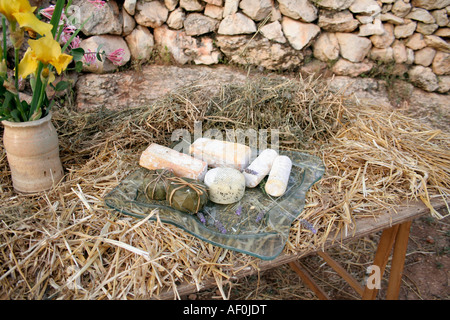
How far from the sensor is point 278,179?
160 cm

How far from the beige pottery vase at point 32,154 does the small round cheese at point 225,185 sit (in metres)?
0.74

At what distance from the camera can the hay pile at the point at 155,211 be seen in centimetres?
126

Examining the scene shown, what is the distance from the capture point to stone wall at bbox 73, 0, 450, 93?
139 inches

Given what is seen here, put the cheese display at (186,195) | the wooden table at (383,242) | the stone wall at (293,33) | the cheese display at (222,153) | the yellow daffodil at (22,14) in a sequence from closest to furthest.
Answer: the yellow daffodil at (22,14), the wooden table at (383,242), the cheese display at (186,195), the cheese display at (222,153), the stone wall at (293,33)

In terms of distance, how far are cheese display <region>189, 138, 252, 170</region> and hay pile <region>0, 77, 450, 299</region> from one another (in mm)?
289

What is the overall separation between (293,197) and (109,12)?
8.68 feet

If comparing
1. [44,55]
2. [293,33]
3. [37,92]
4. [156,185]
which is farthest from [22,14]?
[293,33]

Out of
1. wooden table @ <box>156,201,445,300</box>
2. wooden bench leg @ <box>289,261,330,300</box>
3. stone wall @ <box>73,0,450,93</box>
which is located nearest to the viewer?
wooden table @ <box>156,201,445,300</box>

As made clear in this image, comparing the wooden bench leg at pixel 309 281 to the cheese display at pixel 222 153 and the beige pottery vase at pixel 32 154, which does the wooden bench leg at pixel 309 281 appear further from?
the beige pottery vase at pixel 32 154

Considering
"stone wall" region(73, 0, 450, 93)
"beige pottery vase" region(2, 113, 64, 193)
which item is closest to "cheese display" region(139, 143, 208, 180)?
"beige pottery vase" region(2, 113, 64, 193)

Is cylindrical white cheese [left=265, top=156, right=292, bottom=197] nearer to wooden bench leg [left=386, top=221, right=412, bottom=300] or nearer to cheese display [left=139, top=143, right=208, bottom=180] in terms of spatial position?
cheese display [left=139, top=143, right=208, bottom=180]

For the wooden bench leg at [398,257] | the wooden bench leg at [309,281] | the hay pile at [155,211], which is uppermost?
the hay pile at [155,211]

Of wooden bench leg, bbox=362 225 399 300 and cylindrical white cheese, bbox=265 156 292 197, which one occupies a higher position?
cylindrical white cheese, bbox=265 156 292 197

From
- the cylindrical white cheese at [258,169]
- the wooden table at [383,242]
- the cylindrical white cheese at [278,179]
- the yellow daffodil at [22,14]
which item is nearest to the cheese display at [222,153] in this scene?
the cylindrical white cheese at [258,169]
